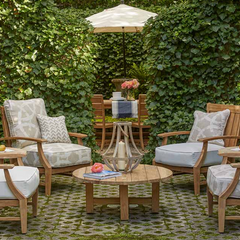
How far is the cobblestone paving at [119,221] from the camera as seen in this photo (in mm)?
4090

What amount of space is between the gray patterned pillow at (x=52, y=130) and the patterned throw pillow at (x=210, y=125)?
5.13 feet

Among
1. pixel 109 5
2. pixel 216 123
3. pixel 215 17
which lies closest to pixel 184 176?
pixel 216 123

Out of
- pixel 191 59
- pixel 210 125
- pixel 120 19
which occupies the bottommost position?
pixel 210 125

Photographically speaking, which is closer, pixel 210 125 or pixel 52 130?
pixel 210 125

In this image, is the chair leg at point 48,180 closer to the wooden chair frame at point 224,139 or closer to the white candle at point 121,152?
the white candle at point 121,152

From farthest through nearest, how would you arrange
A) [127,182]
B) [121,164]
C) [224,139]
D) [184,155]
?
[224,139]
[184,155]
[121,164]
[127,182]

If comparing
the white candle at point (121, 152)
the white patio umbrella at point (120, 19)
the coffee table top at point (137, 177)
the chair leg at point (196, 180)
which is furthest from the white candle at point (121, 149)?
the white patio umbrella at point (120, 19)

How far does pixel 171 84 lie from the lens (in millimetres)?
6891

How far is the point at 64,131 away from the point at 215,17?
2.51m

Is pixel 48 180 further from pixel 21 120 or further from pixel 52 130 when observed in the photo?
pixel 21 120

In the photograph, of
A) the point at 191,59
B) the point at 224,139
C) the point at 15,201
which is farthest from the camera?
the point at 191,59

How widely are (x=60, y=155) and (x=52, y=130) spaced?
0.59 metres

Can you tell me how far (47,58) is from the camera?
691 centimetres

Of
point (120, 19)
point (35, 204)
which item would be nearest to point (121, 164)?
point (35, 204)
